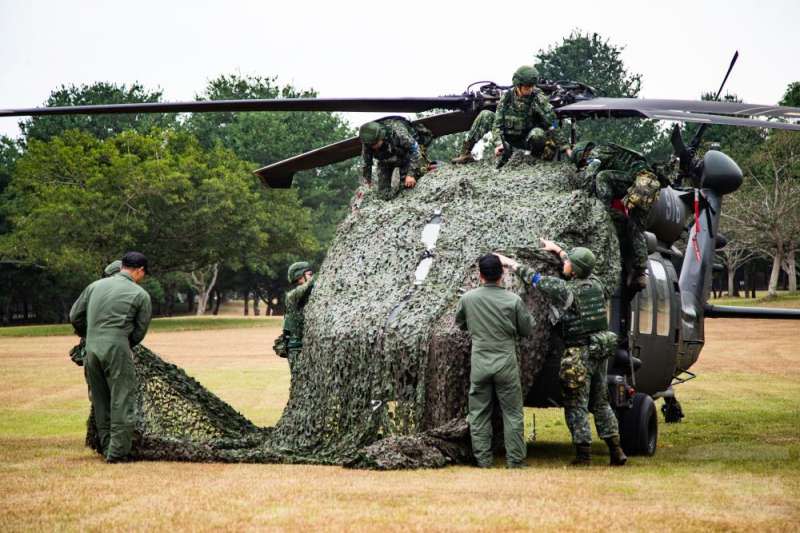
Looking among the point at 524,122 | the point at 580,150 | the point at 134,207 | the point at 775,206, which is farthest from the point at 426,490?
the point at 775,206

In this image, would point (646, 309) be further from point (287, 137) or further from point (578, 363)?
point (287, 137)

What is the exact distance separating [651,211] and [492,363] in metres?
3.26

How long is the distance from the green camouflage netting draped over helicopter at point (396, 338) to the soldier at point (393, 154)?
0.50 feet

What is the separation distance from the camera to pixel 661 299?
1281 cm

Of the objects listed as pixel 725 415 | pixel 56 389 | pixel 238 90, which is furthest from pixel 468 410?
pixel 238 90

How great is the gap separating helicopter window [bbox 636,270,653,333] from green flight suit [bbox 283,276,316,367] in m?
3.44

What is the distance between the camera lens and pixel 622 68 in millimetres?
82125

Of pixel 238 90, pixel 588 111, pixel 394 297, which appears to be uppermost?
pixel 238 90

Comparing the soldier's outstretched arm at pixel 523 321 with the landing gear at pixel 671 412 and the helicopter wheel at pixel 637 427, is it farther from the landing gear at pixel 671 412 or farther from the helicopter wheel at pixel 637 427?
the landing gear at pixel 671 412

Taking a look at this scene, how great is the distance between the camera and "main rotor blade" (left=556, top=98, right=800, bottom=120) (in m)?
10.0

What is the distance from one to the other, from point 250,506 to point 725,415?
11196mm

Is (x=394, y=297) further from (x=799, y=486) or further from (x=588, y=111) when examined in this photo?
(x=799, y=486)

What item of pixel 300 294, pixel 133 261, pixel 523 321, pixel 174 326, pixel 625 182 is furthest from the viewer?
pixel 174 326

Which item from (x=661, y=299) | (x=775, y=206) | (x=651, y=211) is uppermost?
(x=775, y=206)
